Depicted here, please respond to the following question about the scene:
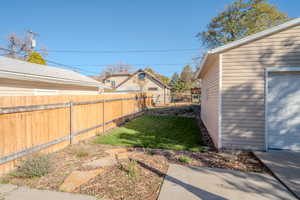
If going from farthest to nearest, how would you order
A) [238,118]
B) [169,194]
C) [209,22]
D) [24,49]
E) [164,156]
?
[24,49] < [209,22] < [238,118] < [164,156] < [169,194]

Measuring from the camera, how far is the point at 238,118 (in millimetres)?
4309

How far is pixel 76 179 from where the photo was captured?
2889 millimetres

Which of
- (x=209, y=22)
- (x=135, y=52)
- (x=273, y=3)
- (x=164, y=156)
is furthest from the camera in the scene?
(x=135, y=52)

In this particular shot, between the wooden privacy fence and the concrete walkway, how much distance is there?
80 cm

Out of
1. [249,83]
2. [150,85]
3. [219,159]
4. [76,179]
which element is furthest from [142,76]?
[76,179]

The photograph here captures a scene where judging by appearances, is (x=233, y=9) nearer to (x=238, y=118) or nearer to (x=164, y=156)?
(x=238, y=118)

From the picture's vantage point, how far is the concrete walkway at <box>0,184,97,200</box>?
2346mm

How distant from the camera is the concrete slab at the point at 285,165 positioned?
8.86ft

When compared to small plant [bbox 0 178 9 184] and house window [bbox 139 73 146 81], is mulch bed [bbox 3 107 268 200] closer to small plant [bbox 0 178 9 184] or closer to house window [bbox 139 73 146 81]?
small plant [bbox 0 178 9 184]

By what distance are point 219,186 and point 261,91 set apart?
9.48 feet

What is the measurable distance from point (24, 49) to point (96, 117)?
70.7 ft

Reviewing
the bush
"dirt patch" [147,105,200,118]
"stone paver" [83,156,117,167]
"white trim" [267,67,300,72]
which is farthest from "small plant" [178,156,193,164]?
"dirt patch" [147,105,200,118]

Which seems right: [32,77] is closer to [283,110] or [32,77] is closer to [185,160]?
[185,160]

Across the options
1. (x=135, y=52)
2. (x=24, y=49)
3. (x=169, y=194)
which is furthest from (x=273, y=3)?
(x=24, y=49)
